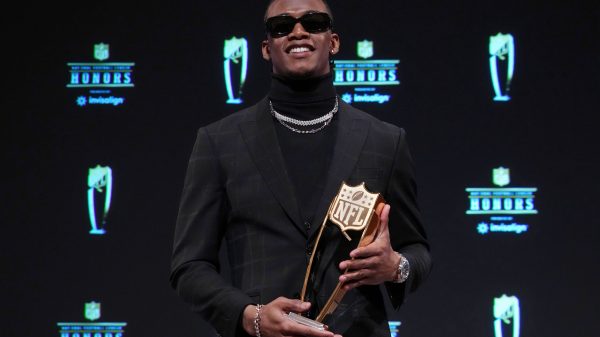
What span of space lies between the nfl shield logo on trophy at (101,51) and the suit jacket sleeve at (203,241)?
2028 millimetres

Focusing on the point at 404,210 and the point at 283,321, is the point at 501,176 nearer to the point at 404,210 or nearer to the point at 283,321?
the point at 404,210

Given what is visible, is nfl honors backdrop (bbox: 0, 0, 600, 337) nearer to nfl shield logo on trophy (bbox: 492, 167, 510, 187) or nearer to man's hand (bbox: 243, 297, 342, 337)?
nfl shield logo on trophy (bbox: 492, 167, 510, 187)

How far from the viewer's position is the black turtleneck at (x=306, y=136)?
176 centimetres

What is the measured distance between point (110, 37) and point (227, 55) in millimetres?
457

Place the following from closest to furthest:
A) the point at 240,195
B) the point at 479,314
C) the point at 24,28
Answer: the point at 240,195 < the point at 479,314 < the point at 24,28

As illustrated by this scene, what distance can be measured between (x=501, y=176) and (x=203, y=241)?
2099 mm

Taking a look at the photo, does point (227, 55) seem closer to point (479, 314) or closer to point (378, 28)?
point (378, 28)

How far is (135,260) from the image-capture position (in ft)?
12.2

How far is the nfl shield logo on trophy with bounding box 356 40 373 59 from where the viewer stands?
12.2 ft

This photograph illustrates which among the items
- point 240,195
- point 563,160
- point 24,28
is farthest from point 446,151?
point 240,195

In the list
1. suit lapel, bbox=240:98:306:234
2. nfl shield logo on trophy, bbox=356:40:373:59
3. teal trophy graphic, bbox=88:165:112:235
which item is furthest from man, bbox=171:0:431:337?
teal trophy graphic, bbox=88:165:112:235

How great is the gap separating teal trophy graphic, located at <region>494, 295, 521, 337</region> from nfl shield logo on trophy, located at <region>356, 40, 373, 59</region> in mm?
1027

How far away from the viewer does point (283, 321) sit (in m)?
1.52

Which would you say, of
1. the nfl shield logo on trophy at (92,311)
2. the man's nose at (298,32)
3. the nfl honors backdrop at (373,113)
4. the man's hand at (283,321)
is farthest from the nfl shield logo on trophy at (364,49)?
the man's hand at (283,321)
